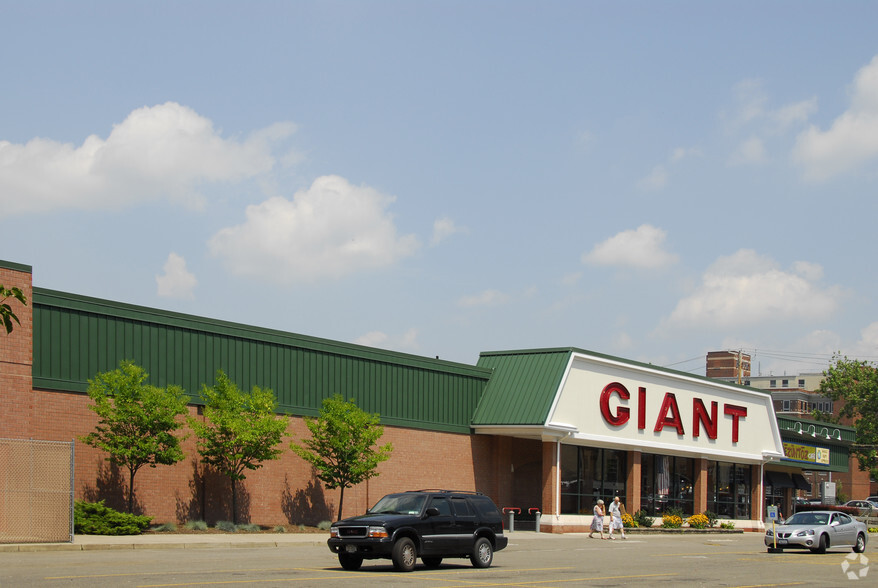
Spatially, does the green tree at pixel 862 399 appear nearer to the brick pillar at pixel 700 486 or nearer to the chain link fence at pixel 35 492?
the brick pillar at pixel 700 486

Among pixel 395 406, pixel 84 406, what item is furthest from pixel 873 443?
pixel 84 406

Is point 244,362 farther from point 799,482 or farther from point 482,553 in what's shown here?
point 799,482

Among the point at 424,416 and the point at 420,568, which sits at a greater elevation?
the point at 424,416

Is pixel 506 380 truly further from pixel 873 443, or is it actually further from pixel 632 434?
pixel 873 443

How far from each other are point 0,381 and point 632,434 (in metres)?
28.0

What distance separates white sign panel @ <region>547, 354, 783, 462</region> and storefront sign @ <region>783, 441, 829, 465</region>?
5432 mm

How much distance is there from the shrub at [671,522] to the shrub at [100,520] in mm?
26619

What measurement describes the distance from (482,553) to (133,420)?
1147 cm

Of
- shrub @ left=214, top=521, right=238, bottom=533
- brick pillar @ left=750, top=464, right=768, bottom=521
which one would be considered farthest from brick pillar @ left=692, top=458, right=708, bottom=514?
shrub @ left=214, top=521, right=238, bottom=533

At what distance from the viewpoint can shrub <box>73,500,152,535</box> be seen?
92.4 ft

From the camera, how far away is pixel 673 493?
50.6 metres

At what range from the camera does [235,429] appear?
102ft

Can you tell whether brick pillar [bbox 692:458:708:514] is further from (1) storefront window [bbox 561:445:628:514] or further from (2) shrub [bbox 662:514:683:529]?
(1) storefront window [bbox 561:445:628:514]

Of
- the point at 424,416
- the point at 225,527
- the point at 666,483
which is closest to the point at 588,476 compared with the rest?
the point at 666,483
